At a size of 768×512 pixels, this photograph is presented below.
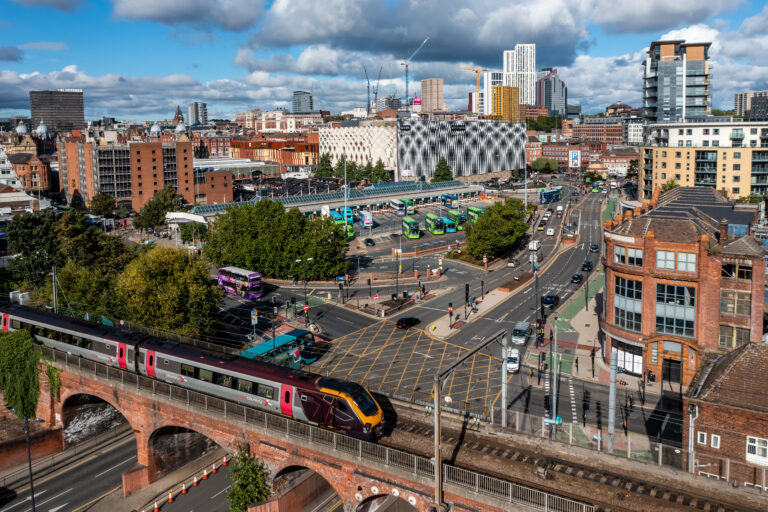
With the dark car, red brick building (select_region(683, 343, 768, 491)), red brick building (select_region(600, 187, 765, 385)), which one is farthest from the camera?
the dark car

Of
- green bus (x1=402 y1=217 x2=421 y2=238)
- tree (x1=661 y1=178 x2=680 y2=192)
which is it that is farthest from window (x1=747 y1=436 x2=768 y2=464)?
tree (x1=661 y1=178 x2=680 y2=192)

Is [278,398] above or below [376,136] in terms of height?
below

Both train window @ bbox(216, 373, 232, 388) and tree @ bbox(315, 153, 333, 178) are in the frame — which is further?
tree @ bbox(315, 153, 333, 178)

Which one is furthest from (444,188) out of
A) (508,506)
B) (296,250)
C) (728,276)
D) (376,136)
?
(508,506)

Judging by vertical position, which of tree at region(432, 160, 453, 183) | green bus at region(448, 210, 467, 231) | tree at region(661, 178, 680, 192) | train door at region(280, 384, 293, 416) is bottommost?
train door at region(280, 384, 293, 416)

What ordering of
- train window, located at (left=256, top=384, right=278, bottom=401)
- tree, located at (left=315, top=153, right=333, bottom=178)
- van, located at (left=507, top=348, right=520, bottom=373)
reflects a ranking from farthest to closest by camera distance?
tree, located at (left=315, top=153, right=333, bottom=178) < van, located at (left=507, top=348, right=520, bottom=373) < train window, located at (left=256, top=384, right=278, bottom=401)

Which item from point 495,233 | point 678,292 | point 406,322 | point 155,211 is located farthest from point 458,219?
point 678,292

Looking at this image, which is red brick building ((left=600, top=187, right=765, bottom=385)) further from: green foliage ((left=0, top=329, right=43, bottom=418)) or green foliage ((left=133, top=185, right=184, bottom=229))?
green foliage ((left=133, top=185, right=184, bottom=229))

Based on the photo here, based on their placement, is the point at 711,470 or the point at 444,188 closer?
the point at 711,470

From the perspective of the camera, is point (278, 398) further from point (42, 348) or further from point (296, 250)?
point (296, 250)
